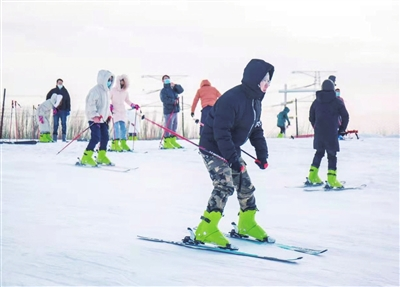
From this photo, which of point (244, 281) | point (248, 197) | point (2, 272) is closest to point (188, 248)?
point (248, 197)

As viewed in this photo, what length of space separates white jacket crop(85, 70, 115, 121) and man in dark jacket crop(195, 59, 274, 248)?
5.23 meters

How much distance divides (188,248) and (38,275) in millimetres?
1046

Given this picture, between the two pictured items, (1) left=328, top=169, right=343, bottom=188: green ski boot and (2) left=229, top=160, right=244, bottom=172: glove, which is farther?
(1) left=328, top=169, right=343, bottom=188: green ski boot

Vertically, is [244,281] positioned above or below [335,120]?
below

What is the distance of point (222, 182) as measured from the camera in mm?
4277

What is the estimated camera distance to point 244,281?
3.79 m

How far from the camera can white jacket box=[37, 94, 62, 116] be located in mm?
16047

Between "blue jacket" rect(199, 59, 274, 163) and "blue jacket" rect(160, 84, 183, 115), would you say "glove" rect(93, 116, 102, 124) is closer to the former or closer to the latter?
"blue jacket" rect(160, 84, 183, 115)

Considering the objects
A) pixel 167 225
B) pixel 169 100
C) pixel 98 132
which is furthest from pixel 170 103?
pixel 167 225

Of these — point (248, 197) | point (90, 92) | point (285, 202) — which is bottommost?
point (285, 202)

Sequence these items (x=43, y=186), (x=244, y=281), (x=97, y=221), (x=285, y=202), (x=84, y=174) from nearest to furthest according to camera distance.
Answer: (x=244, y=281) < (x=97, y=221) < (x=285, y=202) < (x=43, y=186) < (x=84, y=174)

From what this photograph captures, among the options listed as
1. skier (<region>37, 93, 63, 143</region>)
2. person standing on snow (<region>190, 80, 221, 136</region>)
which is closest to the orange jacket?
person standing on snow (<region>190, 80, 221, 136</region>)

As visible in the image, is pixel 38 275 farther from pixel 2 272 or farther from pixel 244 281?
pixel 244 281

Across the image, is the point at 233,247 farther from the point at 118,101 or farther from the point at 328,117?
the point at 118,101
